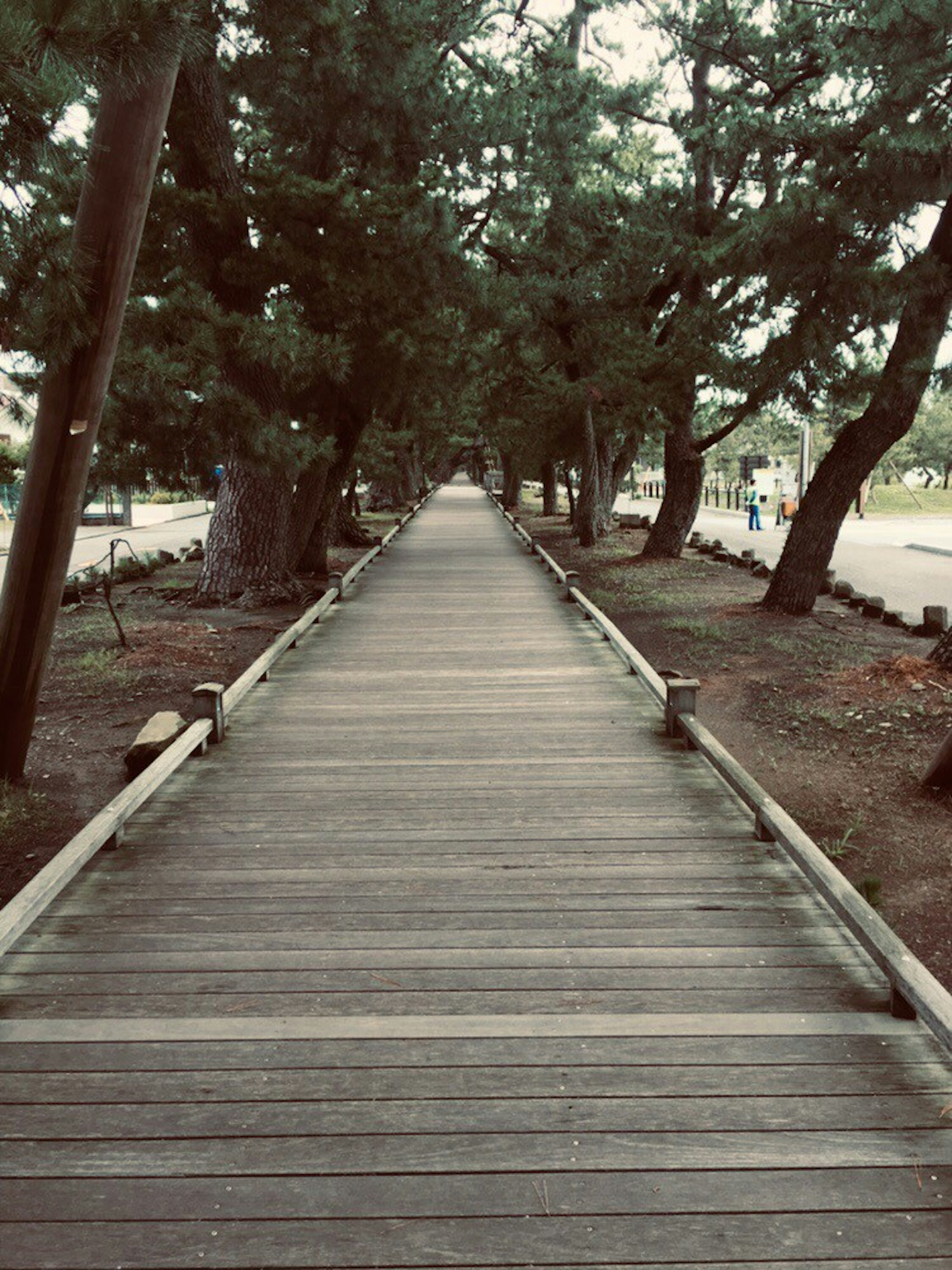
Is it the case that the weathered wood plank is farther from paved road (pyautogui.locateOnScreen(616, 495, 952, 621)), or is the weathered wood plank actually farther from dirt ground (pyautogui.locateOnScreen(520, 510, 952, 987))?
paved road (pyautogui.locateOnScreen(616, 495, 952, 621))

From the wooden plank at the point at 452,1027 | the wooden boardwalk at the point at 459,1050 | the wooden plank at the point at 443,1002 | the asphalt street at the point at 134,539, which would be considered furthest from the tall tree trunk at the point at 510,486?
the wooden plank at the point at 452,1027

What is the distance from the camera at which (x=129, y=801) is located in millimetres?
5059

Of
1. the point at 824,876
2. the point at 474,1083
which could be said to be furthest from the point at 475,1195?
the point at 824,876

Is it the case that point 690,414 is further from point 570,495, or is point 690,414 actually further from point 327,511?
point 570,495

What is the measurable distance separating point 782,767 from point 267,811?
11.8 feet

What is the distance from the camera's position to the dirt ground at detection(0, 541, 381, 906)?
5.90 m

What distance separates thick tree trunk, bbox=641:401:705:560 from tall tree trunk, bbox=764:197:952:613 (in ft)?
16.2

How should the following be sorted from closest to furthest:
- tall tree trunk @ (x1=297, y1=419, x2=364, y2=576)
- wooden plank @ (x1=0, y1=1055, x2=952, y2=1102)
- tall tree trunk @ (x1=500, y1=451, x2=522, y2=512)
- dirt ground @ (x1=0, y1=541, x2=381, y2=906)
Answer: wooden plank @ (x1=0, y1=1055, x2=952, y2=1102) → dirt ground @ (x1=0, y1=541, x2=381, y2=906) → tall tree trunk @ (x1=297, y1=419, x2=364, y2=576) → tall tree trunk @ (x1=500, y1=451, x2=522, y2=512)

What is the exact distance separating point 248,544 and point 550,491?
22.2 meters

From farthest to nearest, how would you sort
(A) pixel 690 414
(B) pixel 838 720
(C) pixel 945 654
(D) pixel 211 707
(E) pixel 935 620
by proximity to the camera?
(A) pixel 690 414 < (E) pixel 935 620 < (C) pixel 945 654 < (B) pixel 838 720 < (D) pixel 211 707

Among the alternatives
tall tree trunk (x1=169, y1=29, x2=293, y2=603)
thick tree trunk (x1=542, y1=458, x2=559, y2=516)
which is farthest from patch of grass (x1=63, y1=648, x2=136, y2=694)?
thick tree trunk (x1=542, y1=458, x2=559, y2=516)

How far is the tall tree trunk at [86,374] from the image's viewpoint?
5.57 m

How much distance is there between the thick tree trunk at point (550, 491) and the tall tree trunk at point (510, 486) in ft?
5.85

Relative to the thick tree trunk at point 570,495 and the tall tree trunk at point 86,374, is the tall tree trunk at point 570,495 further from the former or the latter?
the tall tree trunk at point 86,374
